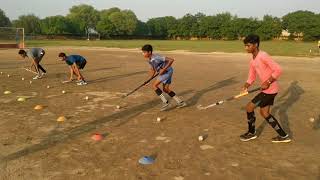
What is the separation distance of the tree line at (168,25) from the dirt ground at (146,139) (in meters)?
92.2

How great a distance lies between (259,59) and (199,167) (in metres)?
2.34

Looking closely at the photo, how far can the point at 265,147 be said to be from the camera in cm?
690

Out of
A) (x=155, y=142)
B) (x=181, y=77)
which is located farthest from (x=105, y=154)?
(x=181, y=77)

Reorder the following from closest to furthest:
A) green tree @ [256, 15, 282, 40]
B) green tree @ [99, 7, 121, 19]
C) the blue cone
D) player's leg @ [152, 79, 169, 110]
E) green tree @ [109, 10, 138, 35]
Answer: the blue cone
player's leg @ [152, 79, 169, 110]
green tree @ [256, 15, 282, 40]
green tree @ [109, 10, 138, 35]
green tree @ [99, 7, 121, 19]

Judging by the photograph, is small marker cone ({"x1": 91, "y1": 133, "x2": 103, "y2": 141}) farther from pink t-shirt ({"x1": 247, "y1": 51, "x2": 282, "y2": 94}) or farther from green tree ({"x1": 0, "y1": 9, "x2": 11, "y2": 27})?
green tree ({"x1": 0, "y1": 9, "x2": 11, "y2": 27})

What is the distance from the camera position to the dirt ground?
5.75 meters

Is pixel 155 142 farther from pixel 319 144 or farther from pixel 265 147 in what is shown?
pixel 319 144

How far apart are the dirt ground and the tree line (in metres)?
92.2

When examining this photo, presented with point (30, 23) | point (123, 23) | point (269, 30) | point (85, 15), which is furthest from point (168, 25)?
point (30, 23)

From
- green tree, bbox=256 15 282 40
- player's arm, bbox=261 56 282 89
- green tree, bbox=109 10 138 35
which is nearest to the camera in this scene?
player's arm, bbox=261 56 282 89

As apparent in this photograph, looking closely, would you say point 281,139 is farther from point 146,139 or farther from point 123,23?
point 123,23

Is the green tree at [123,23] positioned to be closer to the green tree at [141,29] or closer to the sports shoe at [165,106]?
the green tree at [141,29]

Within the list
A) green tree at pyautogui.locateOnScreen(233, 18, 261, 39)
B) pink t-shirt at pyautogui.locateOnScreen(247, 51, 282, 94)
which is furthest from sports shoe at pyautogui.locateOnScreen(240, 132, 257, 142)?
green tree at pyautogui.locateOnScreen(233, 18, 261, 39)

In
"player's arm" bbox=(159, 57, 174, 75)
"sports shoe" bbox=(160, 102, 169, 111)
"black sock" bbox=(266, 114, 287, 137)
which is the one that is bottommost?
"sports shoe" bbox=(160, 102, 169, 111)
